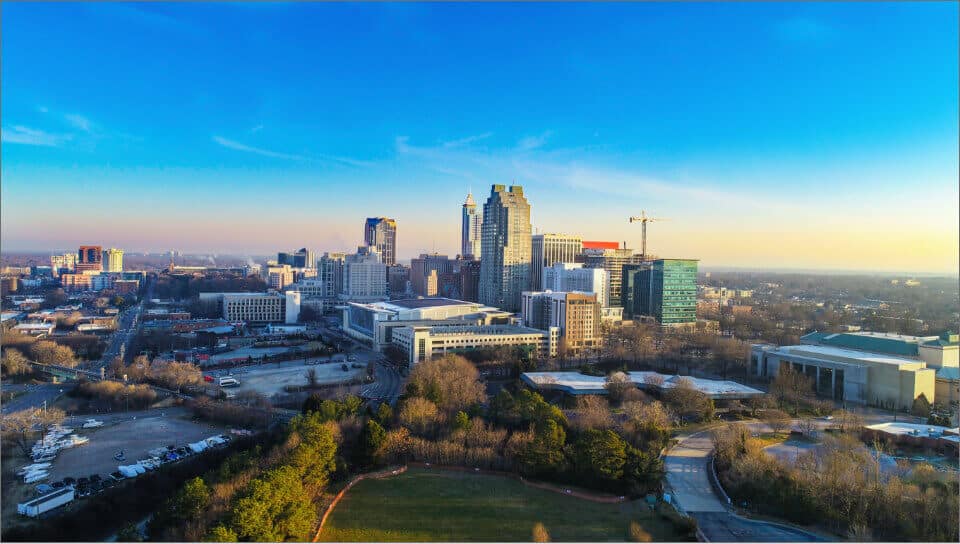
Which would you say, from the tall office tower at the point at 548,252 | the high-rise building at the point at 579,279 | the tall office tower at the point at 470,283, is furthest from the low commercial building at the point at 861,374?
the tall office tower at the point at 470,283

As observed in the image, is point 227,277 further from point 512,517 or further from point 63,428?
point 512,517

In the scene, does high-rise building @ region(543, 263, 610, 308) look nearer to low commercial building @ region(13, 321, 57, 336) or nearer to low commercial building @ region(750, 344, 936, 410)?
low commercial building @ region(750, 344, 936, 410)

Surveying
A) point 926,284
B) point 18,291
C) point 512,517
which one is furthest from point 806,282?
point 18,291

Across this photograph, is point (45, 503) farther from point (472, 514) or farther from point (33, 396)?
point (33, 396)

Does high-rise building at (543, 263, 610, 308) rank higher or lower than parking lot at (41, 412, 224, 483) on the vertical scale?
higher

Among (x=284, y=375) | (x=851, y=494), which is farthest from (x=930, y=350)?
(x=284, y=375)

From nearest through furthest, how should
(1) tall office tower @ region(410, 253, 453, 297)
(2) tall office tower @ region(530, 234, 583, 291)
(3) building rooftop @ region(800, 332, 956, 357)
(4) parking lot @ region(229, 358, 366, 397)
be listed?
(3) building rooftop @ region(800, 332, 956, 357) → (4) parking lot @ region(229, 358, 366, 397) → (2) tall office tower @ region(530, 234, 583, 291) → (1) tall office tower @ region(410, 253, 453, 297)

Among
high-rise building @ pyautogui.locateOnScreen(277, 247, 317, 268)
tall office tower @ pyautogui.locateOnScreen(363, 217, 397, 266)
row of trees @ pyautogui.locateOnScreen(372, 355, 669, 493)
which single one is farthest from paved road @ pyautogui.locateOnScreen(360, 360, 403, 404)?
high-rise building @ pyautogui.locateOnScreen(277, 247, 317, 268)
